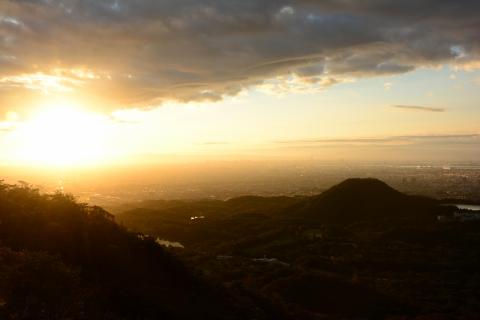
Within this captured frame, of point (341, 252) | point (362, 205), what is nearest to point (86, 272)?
point (341, 252)

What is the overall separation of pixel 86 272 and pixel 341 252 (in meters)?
49.8

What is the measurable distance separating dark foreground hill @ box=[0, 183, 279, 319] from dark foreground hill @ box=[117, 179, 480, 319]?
4416 millimetres

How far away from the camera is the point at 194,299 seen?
902 inches

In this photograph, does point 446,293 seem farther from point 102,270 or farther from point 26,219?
point 26,219

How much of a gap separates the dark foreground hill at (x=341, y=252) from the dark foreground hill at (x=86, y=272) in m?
4.42

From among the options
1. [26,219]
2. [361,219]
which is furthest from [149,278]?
[361,219]

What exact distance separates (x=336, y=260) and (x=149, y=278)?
40.4m

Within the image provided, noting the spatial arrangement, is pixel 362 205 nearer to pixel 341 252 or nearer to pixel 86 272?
pixel 341 252

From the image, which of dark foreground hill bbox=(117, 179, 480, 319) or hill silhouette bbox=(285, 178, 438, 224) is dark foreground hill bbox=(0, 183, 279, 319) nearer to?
dark foreground hill bbox=(117, 179, 480, 319)

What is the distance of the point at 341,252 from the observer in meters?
65.1

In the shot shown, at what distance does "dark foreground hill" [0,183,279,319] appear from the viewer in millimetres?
15484

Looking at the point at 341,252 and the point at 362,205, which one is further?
the point at 362,205

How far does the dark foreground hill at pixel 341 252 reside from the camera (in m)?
36.8

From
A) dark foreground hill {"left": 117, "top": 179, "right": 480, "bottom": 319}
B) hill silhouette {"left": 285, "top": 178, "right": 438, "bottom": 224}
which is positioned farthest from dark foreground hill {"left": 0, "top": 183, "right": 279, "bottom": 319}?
hill silhouette {"left": 285, "top": 178, "right": 438, "bottom": 224}
